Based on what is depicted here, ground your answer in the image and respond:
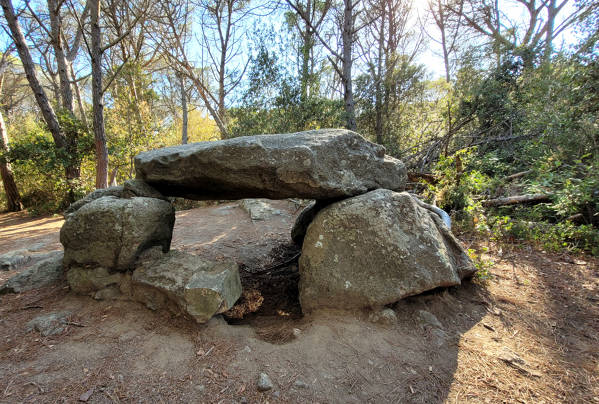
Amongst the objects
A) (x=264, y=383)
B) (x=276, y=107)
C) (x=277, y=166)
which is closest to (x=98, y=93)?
(x=276, y=107)

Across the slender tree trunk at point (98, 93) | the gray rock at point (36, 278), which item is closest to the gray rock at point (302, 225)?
the gray rock at point (36, 278)

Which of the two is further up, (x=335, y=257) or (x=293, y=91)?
(x=293, y=91)

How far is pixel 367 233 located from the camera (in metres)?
2.45

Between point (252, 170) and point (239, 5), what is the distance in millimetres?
12079

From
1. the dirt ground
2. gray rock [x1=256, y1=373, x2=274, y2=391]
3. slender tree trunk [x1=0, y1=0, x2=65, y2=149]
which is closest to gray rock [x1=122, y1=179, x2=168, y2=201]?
the dirt ground

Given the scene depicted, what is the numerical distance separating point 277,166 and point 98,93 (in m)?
6.54

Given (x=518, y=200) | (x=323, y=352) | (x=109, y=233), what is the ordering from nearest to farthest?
(x=323, y=352), (x=109, y=233), (x=518, y=200)

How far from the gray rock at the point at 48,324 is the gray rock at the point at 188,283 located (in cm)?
55

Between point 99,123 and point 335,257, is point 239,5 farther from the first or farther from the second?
point 335,257

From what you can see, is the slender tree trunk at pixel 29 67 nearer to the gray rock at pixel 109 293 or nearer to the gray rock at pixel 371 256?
the gray rock at pixel 109 293

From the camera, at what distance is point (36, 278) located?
2.82 m

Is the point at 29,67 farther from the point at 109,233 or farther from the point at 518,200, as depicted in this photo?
the point at 518,200

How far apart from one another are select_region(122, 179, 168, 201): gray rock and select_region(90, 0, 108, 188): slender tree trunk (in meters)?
5.17

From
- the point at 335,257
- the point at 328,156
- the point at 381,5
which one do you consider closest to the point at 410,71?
the point at 381,5
